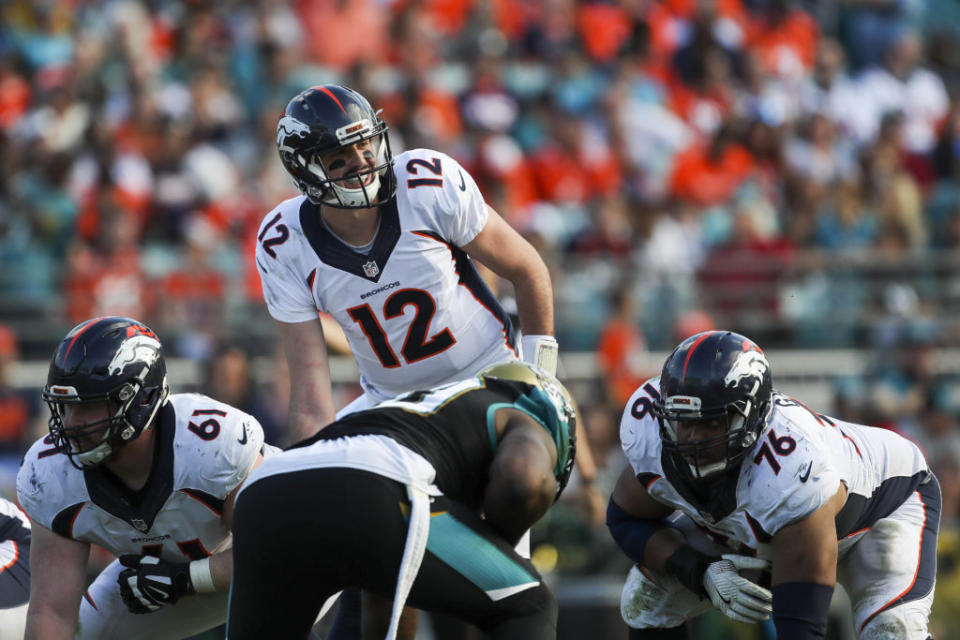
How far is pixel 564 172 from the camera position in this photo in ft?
39.6

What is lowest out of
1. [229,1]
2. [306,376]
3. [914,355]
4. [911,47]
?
[914,355]

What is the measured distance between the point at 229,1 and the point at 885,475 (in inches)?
376

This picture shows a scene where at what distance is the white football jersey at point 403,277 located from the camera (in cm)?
521

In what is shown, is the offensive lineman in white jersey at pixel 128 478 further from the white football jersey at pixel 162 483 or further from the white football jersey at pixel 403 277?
the white football jersey at pixel 403 277

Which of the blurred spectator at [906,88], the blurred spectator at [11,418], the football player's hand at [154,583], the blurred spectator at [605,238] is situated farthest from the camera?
the blurred spectator at [906,88]

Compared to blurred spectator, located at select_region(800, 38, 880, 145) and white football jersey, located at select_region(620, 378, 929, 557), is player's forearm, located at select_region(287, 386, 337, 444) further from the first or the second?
blurred spectator, located at select_region(800, 38, 880, 145)

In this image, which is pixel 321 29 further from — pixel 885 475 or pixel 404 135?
pixel 885 475

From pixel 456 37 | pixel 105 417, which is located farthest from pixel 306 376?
pixel 456 37

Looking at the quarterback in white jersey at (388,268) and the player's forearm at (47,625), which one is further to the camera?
the quarterback in white jersey at (388,268)

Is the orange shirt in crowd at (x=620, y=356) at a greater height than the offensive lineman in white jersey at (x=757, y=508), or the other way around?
the offensive lineman in white jersey at (x=757, y=508)

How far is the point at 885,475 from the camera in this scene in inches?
204

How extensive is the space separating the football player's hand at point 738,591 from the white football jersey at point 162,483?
5.40 feet

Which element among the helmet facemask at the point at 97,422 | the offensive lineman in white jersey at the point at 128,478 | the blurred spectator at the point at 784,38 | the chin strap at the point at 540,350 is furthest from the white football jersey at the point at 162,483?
the blurred spectator at the point at 784,38

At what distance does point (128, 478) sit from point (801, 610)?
233cm
